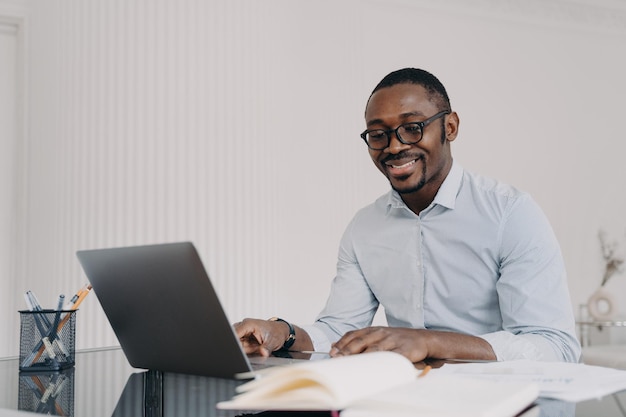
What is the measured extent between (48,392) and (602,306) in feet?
13.2

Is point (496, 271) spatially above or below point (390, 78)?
below

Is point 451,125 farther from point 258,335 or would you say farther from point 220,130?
point 220,130

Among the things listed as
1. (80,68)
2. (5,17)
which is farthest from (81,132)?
(5,17)

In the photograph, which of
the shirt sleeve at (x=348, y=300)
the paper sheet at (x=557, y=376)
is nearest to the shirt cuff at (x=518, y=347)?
the paper sheet at (x=557, y=376)

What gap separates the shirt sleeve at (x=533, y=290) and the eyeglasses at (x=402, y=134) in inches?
10.4

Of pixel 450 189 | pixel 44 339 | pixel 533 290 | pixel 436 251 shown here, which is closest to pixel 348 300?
pixel 436 251

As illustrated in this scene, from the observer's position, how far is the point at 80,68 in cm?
300

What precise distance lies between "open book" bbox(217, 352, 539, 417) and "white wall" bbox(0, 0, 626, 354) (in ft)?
7.97

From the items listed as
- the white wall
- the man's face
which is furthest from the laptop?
the white wall

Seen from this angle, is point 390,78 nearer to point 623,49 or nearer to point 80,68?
point 80,68

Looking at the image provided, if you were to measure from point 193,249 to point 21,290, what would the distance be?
2824 mm

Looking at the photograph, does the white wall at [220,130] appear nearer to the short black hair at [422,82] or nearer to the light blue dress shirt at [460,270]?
the light blue dress shirt at [460,270]

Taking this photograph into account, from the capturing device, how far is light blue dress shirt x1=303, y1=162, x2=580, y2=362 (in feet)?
4.76

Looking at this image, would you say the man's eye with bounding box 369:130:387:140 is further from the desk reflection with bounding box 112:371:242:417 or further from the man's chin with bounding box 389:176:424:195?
the desk reflection with bounding box 112:371:242:417
